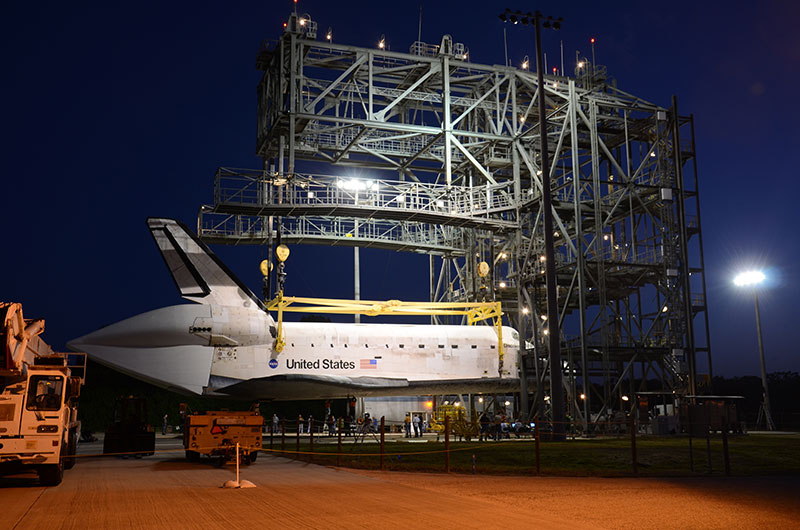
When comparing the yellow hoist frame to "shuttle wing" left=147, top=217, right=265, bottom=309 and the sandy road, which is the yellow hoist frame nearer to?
"shuttle wing" left=147, top=217, right=265, bottom=309

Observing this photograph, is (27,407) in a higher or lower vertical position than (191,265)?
lower

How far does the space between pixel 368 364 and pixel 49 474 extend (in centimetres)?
1863

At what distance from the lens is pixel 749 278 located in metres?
40.5

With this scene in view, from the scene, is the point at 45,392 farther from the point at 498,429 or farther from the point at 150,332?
the point at 498,429

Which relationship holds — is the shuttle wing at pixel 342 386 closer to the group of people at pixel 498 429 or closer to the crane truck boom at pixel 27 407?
the group of people at pixel 498 429

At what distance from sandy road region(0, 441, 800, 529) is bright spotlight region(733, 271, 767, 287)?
29393 mm

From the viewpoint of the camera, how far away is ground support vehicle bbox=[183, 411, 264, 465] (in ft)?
55.7

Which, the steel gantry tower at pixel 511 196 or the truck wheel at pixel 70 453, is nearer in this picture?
the truck wheel at pixel 70 453

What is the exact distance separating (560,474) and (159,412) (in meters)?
→ 36.9

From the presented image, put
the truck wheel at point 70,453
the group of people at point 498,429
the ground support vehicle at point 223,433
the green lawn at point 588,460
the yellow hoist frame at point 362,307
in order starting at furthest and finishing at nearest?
1. the group of people at point 498,429
2. the yellow hoist frame at point 362,307
3. the ground support vehicle at point 223,433
4. the truck wheel at point 70,453
5. the green lawn at point 588,460

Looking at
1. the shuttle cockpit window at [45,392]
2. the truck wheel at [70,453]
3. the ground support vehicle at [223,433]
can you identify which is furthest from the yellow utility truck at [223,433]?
the shuttle cockpit window at [45,392]

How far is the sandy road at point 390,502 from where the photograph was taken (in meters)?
8.98

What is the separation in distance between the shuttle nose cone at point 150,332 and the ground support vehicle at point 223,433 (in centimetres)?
1139

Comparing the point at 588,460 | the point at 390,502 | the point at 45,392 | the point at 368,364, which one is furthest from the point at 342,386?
the point at 390,502
